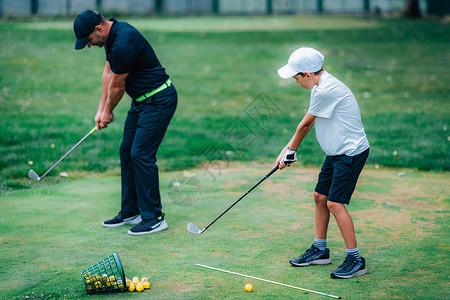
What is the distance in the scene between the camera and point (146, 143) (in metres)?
5.61

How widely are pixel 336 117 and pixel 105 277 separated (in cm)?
202

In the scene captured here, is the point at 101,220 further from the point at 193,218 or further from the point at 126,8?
the point at 126,8

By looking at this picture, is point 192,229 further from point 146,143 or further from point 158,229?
point 146,143

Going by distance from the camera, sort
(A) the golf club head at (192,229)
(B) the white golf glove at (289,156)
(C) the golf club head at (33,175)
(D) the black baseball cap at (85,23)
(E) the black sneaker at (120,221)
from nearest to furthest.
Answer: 1. (B) the white golf glove at (289,156)
2. (A) the golf club head at (192,229)
3. (D) the black baseball cap at (85,23)
4. (E) the black sneaker at (120,221)
5. (C) the golf club head at (33,175)

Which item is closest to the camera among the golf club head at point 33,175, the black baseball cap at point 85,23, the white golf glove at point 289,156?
the white golf glove at point 289,156

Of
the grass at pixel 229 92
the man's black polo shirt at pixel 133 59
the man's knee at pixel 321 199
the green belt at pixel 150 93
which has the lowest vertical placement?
the grass at pixel 229 92

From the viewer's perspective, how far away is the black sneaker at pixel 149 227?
5586 millimetres

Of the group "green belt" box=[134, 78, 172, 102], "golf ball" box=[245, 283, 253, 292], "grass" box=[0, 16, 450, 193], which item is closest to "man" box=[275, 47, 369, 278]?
"golf ball" box=[245, 283, 253, 292]

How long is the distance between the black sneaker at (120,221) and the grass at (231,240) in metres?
0.09

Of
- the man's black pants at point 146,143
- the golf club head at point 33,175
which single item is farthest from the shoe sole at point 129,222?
the golf club head at point 33,175

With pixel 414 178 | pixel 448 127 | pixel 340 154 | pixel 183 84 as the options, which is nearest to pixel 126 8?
pixel 183 84

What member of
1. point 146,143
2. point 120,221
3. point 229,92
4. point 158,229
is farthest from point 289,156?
point 229,92

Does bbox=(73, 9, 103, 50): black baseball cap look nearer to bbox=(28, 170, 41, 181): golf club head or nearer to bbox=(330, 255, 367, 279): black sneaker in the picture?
bbox=(28, 170, 41, 181): golf club head

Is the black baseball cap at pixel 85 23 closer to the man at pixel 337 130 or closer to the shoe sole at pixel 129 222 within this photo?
the shoe sole at pixel 129 222
